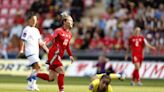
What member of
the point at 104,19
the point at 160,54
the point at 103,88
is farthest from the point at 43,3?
the point at 103,88

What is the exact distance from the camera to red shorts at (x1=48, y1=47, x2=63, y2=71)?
18053 millimetres

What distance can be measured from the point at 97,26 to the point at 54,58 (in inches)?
688

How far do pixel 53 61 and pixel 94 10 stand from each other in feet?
68.4

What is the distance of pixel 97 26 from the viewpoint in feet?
116

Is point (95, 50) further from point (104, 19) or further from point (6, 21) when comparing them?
point (6, 21)

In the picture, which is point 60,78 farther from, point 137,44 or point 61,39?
point 137,44

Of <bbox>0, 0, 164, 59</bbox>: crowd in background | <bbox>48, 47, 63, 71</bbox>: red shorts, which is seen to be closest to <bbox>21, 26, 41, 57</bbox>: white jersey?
<bbox>48, 47, 63, 71</bbox>: red shorts

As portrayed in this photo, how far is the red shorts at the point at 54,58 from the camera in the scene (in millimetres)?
18053

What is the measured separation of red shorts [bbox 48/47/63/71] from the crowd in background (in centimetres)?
1504

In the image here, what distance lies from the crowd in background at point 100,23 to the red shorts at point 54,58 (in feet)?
49.3

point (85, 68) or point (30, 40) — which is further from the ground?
point (30, 40)

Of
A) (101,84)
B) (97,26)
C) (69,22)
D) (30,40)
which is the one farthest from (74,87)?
(97,26)

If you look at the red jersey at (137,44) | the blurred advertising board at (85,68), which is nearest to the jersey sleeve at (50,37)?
the red jersey at (137,44)

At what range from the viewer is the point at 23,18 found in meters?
39.5
